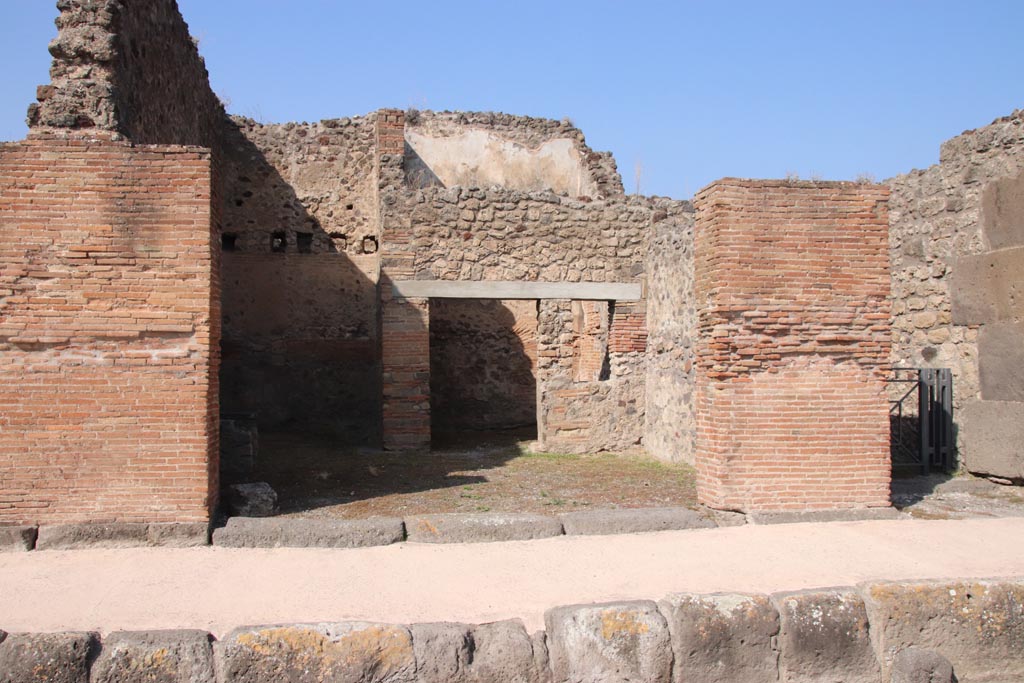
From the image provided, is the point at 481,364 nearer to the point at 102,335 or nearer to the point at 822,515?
the point at 822,515

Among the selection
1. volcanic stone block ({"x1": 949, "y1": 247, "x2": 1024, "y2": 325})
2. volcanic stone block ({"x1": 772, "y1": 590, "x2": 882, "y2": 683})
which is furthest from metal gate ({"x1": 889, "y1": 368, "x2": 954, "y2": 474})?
volcanic stone block ({"x1": 772, "y1": 590, "x2": 882, "y2": 683})

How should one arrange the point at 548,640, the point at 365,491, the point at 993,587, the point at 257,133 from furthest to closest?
the point at 257,133, the point at 365,491, the point at 993,587, the point at 548,640

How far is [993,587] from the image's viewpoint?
4.78 m

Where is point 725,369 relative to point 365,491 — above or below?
above

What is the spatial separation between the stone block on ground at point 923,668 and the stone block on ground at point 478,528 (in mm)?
2503

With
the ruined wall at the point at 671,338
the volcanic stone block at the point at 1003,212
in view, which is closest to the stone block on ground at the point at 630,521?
the ruined wall at the point at 671,338

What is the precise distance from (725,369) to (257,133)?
419 inches

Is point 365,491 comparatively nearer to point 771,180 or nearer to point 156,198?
point 156,198

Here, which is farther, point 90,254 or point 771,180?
point 771,180

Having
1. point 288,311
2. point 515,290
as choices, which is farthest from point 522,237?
point 288,311

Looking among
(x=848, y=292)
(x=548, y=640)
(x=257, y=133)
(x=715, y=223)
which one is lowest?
(x=548, y=640)

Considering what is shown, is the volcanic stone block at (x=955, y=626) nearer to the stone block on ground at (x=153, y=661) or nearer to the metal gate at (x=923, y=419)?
the stone block on ground at (x=153, y=661)

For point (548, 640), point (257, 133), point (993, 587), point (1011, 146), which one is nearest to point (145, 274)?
point (548, 640)

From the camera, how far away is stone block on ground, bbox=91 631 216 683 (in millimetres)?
4109
